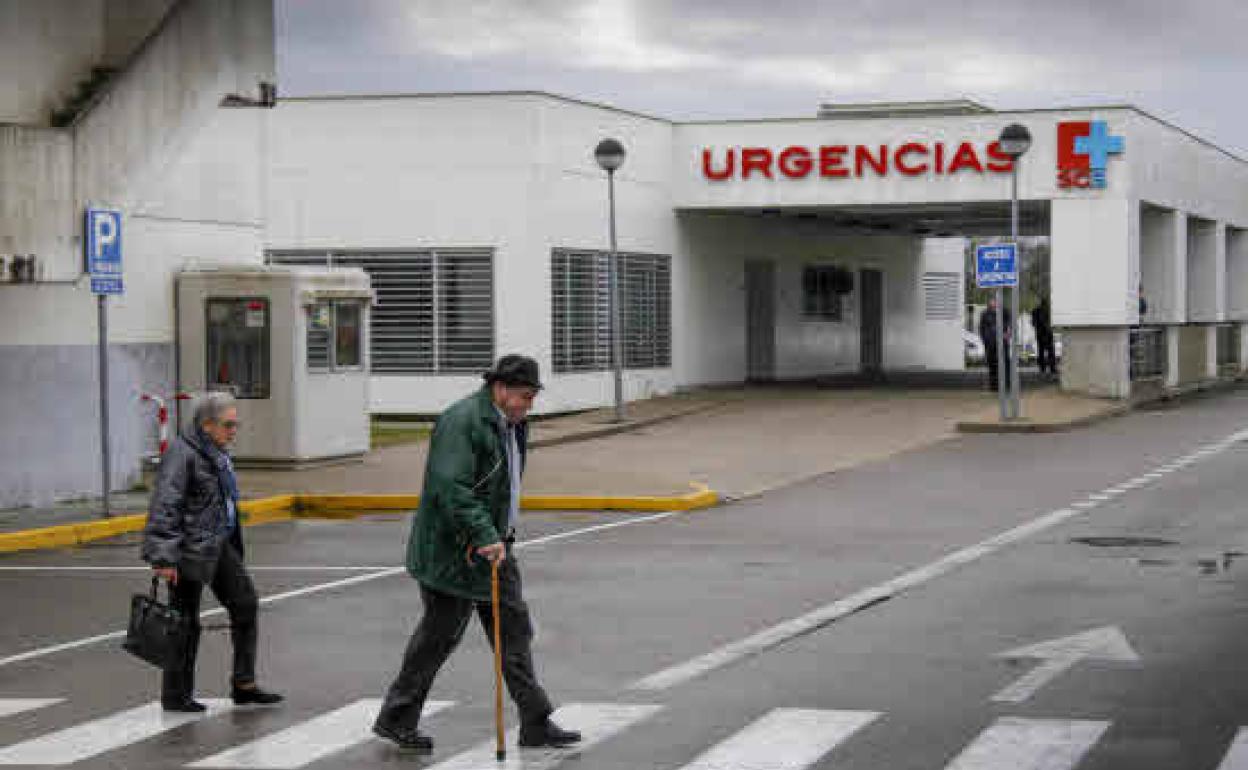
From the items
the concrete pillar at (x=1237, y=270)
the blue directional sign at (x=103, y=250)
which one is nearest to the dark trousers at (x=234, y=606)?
the blue directional sign at (x=103, y=250)

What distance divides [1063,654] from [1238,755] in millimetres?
2670

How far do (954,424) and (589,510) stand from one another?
1168 cm

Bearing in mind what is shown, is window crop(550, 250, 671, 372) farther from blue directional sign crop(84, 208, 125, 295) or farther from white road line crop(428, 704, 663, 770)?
white road line crop(428, 704, 663, 770)

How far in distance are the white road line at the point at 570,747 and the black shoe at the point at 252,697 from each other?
1.46m

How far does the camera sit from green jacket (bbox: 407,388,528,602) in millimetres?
8789

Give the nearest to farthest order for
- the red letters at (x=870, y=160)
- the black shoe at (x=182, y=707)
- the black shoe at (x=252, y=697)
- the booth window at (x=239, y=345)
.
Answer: the black shoe at (x=182, y=707) < the black shoe at (x=252, y=697) < the booth window at (x=239, y=345) < the red letters at (x=870, y=160)

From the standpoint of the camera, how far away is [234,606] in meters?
10.2

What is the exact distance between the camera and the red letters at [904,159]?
124 ft

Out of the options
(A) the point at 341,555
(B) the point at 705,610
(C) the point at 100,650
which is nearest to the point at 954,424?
(A) the point at 341,555

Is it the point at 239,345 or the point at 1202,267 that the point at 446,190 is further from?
the point at 1202,267

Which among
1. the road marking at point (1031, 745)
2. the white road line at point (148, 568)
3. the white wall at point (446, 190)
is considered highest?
the white wall at point (446, 190)

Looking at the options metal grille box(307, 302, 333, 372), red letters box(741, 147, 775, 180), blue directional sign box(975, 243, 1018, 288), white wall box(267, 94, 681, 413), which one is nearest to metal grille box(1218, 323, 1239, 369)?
red letters box(741, 147, 775, 180)

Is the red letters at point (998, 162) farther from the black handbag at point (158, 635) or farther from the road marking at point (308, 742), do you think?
the black handbag at point (158, 635)

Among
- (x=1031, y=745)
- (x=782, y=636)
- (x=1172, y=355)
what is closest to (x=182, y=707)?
(x=782, y=636)
